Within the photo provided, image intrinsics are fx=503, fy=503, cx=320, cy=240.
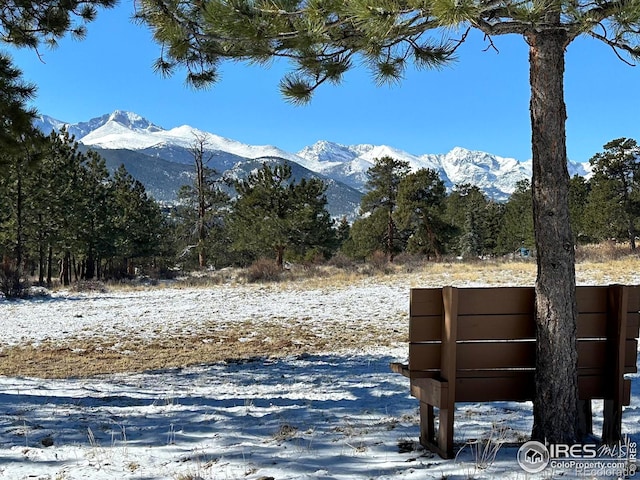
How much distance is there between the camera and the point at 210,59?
4836 mm

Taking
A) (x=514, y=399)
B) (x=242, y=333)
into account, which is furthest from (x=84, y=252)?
(x=514, y=399)

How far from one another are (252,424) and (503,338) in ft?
6.72

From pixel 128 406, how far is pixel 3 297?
569 inches

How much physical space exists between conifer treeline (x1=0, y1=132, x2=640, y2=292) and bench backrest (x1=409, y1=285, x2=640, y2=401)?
2257 centimetres

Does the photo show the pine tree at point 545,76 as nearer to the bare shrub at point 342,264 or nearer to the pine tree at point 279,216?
the bare shrub at point 342,264

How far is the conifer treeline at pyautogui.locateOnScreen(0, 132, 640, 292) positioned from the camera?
2525cm

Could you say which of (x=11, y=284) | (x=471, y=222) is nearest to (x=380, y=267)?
(x=11, y=284)

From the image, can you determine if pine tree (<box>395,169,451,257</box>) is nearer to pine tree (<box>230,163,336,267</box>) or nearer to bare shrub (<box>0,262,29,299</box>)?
pine tree (<box>230,163,336,267</box>)

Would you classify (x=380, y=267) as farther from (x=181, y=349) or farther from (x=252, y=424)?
(x=252, y=424)

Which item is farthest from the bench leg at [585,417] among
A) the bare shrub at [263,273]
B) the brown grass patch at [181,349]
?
the bare shrub at [263,273]

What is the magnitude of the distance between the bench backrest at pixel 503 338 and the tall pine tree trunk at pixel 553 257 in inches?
4.7

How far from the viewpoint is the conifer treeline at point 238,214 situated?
25.2 m

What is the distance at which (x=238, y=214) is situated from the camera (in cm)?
2794

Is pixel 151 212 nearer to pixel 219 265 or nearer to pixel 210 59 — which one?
pixel 219 265
